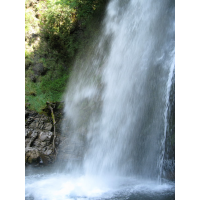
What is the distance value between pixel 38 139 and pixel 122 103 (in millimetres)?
3083

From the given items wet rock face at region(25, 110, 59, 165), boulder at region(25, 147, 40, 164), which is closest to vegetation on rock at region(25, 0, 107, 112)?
wet rock face at region(25, 110, 59, 165)

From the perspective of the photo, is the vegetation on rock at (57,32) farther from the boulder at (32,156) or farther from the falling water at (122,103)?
the boulder at (32,156)

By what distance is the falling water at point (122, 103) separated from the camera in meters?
5.48

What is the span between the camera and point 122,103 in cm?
652

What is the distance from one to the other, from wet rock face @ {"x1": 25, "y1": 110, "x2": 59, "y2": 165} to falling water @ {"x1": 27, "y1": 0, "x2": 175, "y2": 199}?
57 centimetres

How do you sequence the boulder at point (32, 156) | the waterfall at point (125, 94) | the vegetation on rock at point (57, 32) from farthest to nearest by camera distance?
the vegetation on rock at point (57, 32)
the boulder at point (32, 156)
the waterfall at point (125, 94)

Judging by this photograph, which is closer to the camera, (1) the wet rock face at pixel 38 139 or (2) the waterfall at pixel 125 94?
(2) the waterfall at pixel 125 94

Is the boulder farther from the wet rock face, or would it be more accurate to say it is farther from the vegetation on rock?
the vegetation on rock

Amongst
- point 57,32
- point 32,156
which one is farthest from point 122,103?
point 57,32

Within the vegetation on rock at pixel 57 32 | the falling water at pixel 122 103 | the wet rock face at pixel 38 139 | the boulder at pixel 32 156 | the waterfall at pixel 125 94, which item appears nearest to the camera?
the falling water at pixel 122 103

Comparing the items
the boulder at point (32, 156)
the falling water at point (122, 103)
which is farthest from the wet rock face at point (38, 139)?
the falling water at point (122, 103)

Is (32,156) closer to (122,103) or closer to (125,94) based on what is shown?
(122,103)

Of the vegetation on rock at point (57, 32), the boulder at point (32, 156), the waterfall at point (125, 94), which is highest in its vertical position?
the vegetation on rock at point (57, 32)

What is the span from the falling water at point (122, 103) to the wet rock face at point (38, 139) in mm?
571
